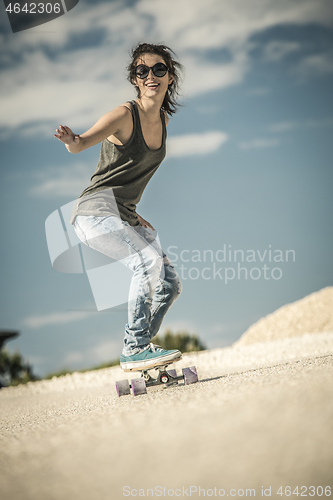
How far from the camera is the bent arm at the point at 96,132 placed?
2346 mm

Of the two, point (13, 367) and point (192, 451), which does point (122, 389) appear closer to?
point (192, 451)

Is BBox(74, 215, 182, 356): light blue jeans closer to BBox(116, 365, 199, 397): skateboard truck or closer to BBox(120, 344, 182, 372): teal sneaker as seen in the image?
BBox(120, 344, 182, 372): teal sneaker

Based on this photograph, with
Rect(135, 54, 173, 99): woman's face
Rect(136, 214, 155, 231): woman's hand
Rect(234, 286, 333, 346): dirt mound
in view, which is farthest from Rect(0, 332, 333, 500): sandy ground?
Rect(234, 286, 333, 346): dirt mound

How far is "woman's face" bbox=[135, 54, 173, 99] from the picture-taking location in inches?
119

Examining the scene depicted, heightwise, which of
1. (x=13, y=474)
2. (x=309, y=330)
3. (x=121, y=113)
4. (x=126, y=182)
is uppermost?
(x=121, y=113)

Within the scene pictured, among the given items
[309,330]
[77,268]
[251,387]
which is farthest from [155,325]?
[309,330]

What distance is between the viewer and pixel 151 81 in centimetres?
302

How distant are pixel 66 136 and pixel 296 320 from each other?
847 centimetres

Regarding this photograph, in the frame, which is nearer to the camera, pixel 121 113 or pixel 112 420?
pixel 112 420

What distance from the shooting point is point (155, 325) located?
3.04m

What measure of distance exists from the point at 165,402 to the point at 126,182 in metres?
1.68

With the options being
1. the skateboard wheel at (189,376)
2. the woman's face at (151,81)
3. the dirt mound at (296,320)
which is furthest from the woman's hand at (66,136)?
the dirt mound at (296,320)

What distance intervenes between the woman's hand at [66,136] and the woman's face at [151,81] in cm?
93

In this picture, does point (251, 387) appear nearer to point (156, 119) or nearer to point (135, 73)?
point (156, 119)
